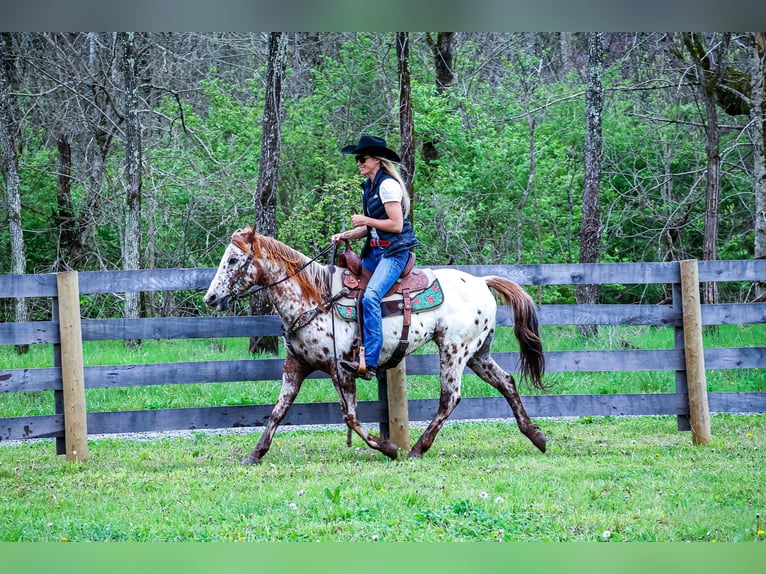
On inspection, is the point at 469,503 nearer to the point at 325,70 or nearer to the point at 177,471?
the point at 177,471

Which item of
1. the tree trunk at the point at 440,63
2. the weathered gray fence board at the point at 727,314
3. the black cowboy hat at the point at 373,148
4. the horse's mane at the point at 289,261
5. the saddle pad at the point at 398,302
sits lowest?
the weathered gray fence board at the point at 727,314

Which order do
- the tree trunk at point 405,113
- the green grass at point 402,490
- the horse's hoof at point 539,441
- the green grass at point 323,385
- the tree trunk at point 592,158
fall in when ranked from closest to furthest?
the green grass at point 402,490 < the horse's hoof at point 539,441 < the green grass at point 323,385 < the tree trunk at point 592,158 < the tree trunk at point 405,113

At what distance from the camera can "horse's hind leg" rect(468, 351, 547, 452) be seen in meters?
6.71

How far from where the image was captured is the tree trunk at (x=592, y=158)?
13.1 metres

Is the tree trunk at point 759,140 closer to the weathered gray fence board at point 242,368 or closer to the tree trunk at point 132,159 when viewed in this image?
the weathered gray fence board at point 242,368

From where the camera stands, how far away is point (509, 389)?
679 centimetres

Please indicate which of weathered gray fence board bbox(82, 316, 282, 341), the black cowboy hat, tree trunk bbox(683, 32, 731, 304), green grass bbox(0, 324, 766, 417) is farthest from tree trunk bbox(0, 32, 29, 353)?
tree trunk bbox(683, 32, 731, 304)

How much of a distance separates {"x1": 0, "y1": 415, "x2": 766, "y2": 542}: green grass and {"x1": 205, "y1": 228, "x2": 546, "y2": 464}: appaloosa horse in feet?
1.16

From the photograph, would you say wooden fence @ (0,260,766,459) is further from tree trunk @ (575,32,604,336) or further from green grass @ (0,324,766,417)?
tree trunk @ (575,32,604,336)

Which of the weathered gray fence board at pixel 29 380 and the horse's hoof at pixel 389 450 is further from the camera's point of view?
the weathered gray fence board at pixel 29 380

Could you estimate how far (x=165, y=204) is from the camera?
15.9 m

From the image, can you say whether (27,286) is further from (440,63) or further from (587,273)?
(440,63)

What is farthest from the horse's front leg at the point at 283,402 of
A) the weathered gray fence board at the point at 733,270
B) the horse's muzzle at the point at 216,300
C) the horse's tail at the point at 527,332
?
the weathered gray fence board at the point at 733,270

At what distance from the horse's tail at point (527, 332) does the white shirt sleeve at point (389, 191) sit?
1287 mm
